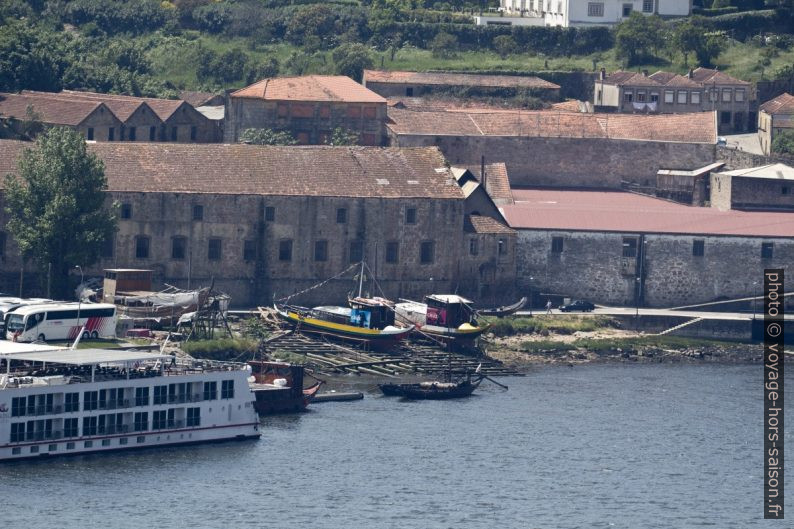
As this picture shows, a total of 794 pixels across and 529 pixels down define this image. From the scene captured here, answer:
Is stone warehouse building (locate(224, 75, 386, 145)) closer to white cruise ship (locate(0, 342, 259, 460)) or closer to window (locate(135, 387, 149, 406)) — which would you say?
white cruise ship (locate(0, 342, 259, 460))

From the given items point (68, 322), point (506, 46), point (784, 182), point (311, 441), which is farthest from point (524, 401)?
point (506, 46)

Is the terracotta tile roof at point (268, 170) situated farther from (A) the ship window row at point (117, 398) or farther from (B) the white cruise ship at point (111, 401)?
(A) the ship window row at point (117, 398)

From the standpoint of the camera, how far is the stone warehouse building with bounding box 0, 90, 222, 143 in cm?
12238

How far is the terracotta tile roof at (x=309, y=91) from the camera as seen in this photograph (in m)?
129

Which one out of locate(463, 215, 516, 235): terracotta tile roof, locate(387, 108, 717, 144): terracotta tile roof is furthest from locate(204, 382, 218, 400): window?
locate(387, 108, 717, 144): terracotta tile roof

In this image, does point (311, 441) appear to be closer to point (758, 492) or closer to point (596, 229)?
point (758, 492)

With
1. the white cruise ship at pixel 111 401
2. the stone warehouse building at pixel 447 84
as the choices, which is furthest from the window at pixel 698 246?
the stone warehouse building at pixel 447 84

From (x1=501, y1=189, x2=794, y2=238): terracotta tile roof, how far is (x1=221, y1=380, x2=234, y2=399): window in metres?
29.6

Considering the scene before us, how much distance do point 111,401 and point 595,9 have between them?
8176 centimetres

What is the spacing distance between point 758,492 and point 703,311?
31.2 metres

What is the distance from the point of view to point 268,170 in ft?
361

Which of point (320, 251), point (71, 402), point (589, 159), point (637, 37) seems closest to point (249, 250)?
point (320, 251)

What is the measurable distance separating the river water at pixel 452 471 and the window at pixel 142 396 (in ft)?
5.93

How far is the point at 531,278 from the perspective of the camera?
11356cm
